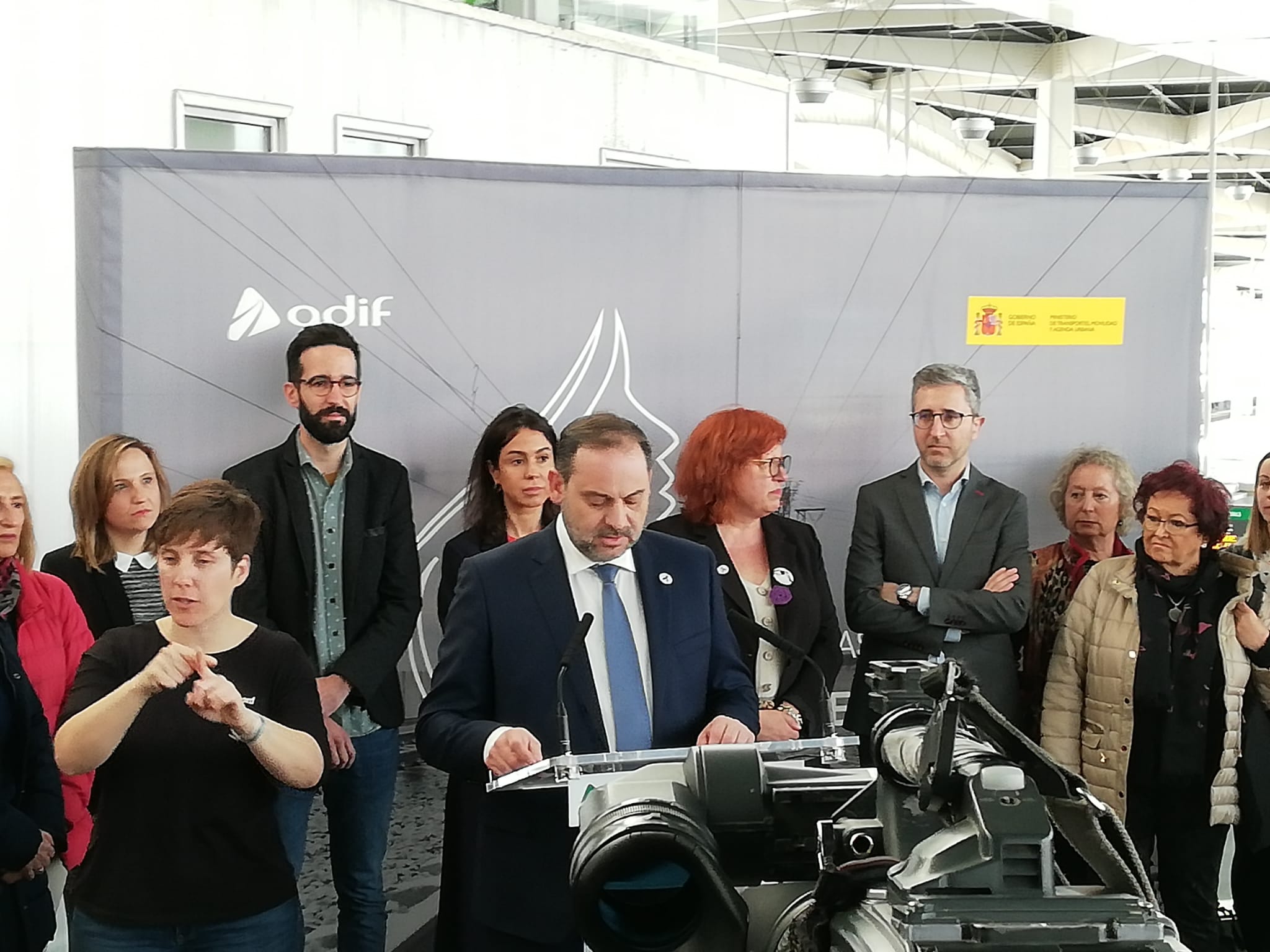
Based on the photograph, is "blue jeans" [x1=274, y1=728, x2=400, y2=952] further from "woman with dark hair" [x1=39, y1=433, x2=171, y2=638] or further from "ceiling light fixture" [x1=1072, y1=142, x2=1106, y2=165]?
"ceiling light fixture" [x1=1072, y1=142, x2=1106, y2=165]

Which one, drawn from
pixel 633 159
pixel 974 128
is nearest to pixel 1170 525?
pixel 633 159

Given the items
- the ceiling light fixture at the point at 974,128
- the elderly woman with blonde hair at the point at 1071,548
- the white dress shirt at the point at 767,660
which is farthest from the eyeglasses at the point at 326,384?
the ceiling light fixture at the point at 974,128

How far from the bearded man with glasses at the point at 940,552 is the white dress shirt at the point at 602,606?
1391mm

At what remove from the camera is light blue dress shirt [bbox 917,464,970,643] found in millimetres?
3609

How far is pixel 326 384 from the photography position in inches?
132

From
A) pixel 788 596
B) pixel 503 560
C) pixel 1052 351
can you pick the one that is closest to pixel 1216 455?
pixel 1052 351

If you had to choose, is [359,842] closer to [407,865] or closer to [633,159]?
[407,865]

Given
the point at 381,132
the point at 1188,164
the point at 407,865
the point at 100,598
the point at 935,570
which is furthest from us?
the point at 1188,164

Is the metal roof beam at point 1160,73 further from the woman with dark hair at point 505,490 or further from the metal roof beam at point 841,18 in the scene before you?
the woman with dark hair at point 505,490

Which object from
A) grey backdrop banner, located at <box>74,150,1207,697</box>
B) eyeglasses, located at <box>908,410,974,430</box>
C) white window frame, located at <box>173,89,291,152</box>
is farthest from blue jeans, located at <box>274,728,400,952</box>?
white window frame, located at <box>173,89,291,152</box>

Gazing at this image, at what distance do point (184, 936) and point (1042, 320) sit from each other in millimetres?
3000

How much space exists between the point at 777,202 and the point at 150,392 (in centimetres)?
188

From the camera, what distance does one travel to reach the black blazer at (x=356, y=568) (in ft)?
10.7

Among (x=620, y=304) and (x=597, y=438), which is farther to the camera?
(x=620, y=304)
